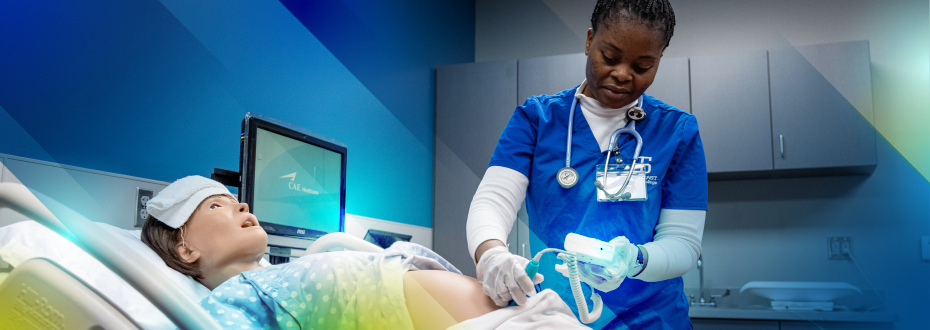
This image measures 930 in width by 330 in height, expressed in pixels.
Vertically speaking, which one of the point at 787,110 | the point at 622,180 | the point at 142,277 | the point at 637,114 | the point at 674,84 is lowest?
the point at 142,277

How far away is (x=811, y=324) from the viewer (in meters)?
2.68

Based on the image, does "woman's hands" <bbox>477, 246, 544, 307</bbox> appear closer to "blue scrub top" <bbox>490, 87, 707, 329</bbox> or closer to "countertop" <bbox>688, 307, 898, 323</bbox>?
"blue scrub top" <bbox>490, 87, 707, 329</bbox>

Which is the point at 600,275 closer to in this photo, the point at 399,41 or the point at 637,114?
the point at 637,114

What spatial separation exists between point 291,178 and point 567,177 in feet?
2.59

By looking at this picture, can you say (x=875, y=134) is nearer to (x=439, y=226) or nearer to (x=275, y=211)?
(x=439, y=226)

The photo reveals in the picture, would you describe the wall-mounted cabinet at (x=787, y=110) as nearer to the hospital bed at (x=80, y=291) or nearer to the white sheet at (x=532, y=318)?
the white sheet at (x=532, y=318)

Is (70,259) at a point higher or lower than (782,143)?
lower

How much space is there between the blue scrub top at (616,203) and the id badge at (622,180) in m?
A: 0.02

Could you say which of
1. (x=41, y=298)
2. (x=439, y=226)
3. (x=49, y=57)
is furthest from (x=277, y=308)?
(x=439, y=226)

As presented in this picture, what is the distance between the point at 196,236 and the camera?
1.45 meters

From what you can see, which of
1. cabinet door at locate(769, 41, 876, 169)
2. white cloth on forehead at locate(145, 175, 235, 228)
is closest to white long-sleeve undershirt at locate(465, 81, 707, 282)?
white cloth on forehead at locate(145, 175, 235, 228)

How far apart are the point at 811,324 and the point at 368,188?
6.15 feet

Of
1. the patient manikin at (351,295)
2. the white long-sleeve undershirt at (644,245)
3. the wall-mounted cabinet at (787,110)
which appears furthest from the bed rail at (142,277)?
the wall-mounted cabinet at (787,110)

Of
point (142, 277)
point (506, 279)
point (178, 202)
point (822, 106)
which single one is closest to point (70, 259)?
point (178, 202)
